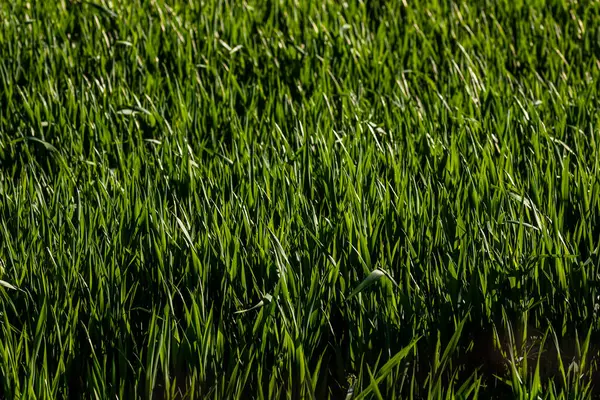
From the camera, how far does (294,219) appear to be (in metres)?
1.90

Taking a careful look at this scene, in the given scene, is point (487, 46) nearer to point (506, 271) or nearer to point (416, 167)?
point (416, 167)

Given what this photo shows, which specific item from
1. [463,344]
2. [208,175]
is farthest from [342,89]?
[463,344]

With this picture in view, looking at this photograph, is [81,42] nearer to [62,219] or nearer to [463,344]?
[62,219]

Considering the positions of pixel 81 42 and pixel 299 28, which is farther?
pixel 299 28

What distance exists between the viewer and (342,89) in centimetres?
291

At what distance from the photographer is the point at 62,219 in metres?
1.94

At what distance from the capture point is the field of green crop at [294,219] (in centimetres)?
151

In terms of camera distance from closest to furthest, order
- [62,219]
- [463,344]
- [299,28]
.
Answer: [463,344], [62,219], [299,28]

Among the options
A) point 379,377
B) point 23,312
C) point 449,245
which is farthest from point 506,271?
point 23,312

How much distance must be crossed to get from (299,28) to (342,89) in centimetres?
66

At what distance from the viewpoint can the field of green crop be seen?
59.3 inches

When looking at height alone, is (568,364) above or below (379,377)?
below

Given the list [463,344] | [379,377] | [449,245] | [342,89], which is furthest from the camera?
[342,89]

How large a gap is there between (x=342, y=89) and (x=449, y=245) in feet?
4.05
